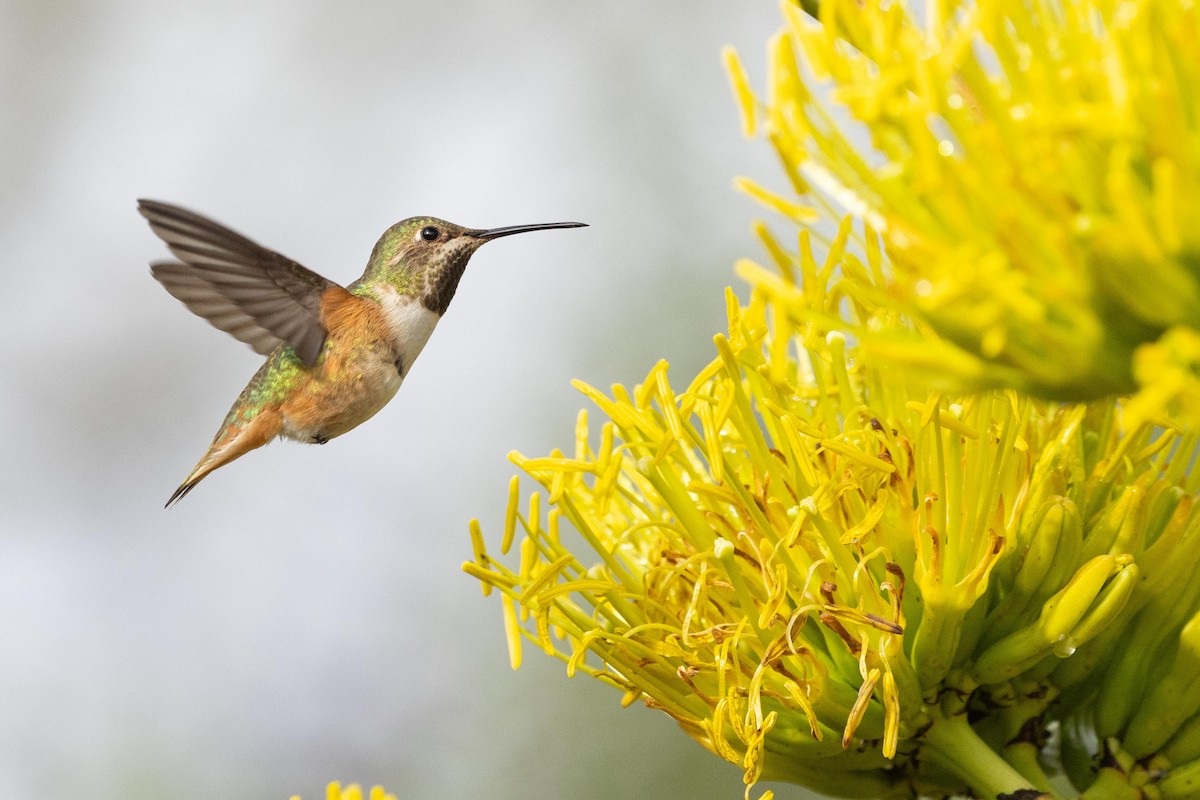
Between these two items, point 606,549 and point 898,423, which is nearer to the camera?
point 898,423

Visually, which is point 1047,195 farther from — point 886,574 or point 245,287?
point 245,287

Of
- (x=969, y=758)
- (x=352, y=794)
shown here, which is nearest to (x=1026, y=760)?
(x=969, y=758)

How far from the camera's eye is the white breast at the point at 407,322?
2.94 metres

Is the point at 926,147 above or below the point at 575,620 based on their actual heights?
above

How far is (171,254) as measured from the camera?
2725 millimetres

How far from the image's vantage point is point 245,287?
2.89 metres

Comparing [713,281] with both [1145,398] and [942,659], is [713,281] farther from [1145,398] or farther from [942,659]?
[1145,398]

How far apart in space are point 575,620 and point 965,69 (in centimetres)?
110

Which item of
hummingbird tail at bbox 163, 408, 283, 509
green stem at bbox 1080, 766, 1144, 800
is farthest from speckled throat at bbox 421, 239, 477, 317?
green stem at bbox 1080, 766, 1144, 800

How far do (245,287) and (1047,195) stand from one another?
2.05m

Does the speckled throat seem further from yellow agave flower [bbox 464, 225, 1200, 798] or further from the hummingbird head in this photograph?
yellow agave flower [bbox 464, 225, 1200, 798]

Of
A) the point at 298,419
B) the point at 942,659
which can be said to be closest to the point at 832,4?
the point at 942,659

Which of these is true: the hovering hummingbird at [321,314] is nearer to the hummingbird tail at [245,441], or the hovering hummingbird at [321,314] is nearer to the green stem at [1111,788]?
the hummingbird tail at [245,441]

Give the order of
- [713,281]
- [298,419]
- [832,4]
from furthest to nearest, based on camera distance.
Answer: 1. [713,281]
2. [298,419]
3. [832,4]
